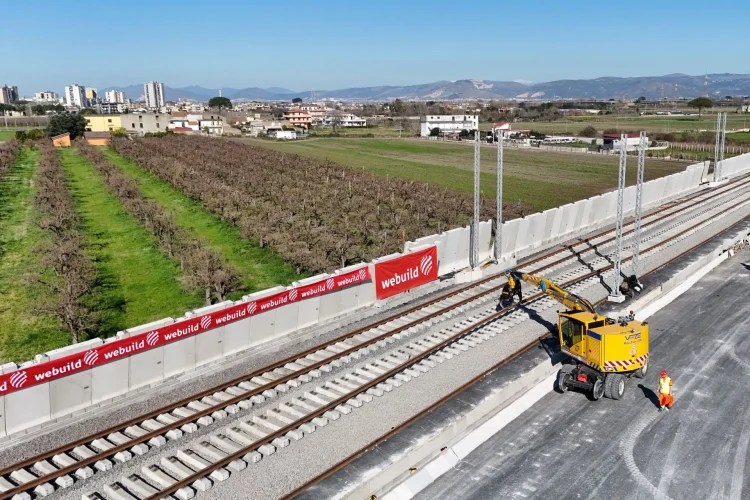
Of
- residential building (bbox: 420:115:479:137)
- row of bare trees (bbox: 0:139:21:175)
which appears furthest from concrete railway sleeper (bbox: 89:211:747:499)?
residential building (bbox: 420:115:479:137)

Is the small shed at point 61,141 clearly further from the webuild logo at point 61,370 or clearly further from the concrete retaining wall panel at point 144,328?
the webuild logo at point 61,370

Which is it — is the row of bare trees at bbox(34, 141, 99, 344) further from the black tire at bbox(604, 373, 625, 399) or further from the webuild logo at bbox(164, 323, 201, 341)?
the black tire at bbox(604, 373, 625, 399)

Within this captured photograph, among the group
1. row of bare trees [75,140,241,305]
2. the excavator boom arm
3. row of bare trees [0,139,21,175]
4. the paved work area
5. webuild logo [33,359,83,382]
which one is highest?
row of bare trees [0,139,21,175]

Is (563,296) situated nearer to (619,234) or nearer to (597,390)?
(597,390)

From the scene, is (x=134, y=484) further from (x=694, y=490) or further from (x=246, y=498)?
(x=694, y=490)

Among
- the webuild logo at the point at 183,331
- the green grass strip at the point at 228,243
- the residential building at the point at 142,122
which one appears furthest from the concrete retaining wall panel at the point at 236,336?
the residential building at the point at 142,122

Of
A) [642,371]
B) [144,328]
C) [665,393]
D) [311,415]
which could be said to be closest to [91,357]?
[144,328]
